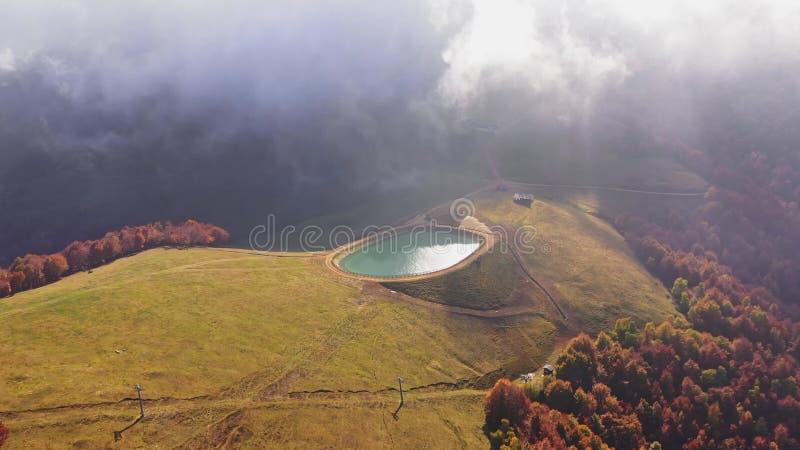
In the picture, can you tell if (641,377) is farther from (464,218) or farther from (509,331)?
(464,218)

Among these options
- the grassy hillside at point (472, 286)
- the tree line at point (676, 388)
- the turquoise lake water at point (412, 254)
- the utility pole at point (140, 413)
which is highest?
the turquoise lake water at point (412, 254)

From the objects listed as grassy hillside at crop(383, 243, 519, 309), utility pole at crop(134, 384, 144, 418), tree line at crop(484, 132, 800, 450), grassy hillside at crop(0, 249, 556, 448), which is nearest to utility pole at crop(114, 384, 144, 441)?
utility pole at crop(134, 384, 144, 418)

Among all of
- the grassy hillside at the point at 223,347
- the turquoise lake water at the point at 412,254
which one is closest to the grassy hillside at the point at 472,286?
the grassy hillside at the point at 223,347

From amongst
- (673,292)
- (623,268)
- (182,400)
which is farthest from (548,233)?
(182,400)

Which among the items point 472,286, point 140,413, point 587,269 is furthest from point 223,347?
point 587,269

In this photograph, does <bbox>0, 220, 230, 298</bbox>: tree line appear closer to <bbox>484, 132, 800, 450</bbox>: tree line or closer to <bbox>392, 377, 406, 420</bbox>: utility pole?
<bbox>392, 377, 406, 420</bbox>: utility pole

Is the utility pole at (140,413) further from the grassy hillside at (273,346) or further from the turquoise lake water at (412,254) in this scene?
the turquoise lake water at (412,254)

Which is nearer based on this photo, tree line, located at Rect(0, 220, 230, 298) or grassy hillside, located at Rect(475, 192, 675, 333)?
tree line, located at Rect(0, 220, 230, 298)
